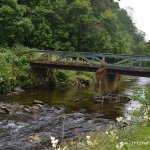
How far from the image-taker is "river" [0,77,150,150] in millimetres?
17781

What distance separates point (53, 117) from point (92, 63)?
11616mm

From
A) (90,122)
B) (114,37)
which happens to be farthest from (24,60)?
(114,37)

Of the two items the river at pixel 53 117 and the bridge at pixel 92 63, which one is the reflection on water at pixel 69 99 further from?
the bridge at pixel 92 63

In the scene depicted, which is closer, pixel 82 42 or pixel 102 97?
pixel 102 97

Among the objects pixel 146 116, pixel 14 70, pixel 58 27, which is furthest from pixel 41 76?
pixel 146 116

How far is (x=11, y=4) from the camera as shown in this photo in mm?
43688

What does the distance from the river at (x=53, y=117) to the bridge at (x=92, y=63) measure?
2.52m

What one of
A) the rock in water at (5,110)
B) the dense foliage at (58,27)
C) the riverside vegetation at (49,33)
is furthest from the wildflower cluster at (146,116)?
the dense foliage at (58,27)

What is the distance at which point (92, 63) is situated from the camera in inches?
1339

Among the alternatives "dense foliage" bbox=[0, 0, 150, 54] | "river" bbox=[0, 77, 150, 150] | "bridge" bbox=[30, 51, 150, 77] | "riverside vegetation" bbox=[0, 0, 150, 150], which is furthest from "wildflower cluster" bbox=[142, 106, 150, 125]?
"dense foliage" bbox=[0, 0, 150, 54]

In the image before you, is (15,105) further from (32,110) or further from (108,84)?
(108,84)

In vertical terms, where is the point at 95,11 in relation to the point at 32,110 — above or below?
above

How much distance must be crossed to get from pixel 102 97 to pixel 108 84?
273 cm

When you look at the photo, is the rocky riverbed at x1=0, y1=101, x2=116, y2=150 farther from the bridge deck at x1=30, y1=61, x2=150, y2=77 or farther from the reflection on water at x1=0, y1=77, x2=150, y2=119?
the bridge deck at x1=30, y1=61, x2=150, y2=77
